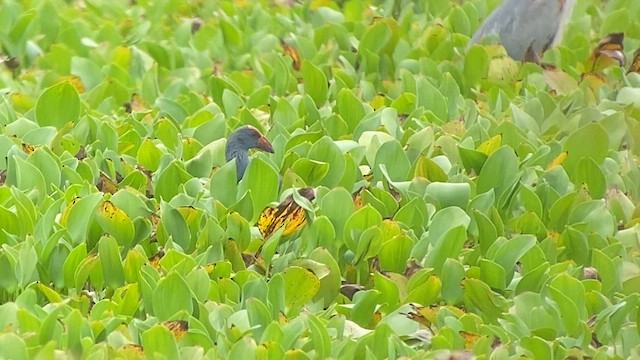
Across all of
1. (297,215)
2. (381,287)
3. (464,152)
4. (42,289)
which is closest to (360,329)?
(381,287)

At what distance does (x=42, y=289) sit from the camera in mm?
3193

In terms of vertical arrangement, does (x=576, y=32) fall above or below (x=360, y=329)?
below

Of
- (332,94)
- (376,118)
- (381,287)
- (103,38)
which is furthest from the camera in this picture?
(103,38)

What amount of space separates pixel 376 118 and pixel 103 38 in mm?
1658

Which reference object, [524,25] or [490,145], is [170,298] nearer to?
[490,145]

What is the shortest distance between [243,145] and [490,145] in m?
0.88

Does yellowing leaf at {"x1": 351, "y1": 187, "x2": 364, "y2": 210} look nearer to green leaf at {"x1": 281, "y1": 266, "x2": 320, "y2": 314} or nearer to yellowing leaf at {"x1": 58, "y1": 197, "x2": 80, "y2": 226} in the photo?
green leaf at {"x1": 281, "y1": 266, "x2": 320, "y2": 314}

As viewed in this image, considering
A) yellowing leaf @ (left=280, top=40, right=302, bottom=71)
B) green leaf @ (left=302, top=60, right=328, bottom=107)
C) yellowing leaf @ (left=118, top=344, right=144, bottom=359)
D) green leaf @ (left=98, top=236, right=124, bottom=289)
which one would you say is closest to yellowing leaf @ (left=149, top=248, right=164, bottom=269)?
green leaf @ (left=98, top=236, right=124, bottom=289)

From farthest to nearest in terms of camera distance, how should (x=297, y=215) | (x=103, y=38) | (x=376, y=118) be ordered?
(x=103, y=38), (x=376, y=118), (x=297, y=215)

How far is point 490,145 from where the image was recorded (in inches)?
167

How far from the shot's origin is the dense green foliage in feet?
9.95

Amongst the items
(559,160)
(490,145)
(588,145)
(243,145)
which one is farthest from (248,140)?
(588,145)

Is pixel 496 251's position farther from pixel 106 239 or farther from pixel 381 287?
pixel 106 239

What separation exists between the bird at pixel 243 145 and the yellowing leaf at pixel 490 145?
754 millimetres
